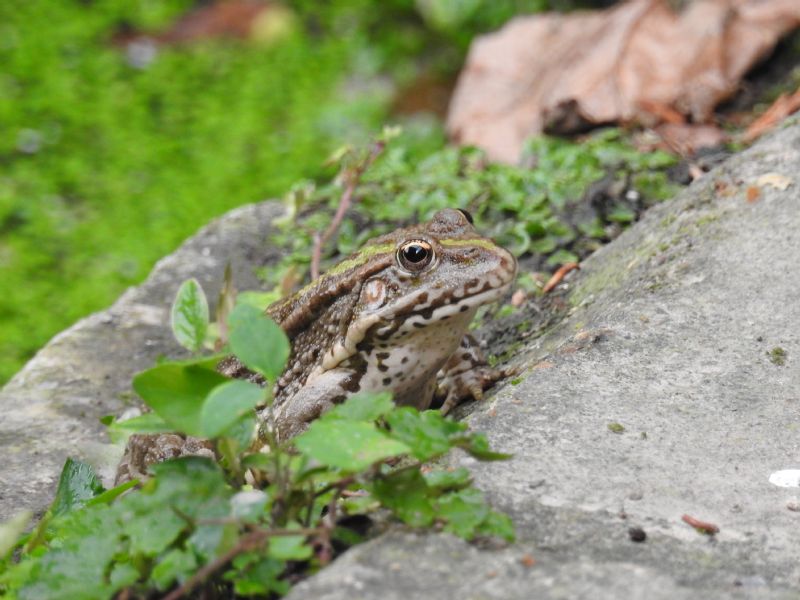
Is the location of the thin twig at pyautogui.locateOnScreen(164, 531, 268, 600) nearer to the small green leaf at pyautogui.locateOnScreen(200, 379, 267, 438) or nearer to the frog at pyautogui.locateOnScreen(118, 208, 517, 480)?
the small green leaf at pyautogui.locateOnScreen(200, 379, 267, 438)

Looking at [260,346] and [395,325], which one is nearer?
[260,346]

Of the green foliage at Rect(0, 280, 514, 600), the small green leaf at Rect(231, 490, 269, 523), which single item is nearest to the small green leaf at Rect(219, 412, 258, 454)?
the green foliage at Rect(0, 280, 514, 600)

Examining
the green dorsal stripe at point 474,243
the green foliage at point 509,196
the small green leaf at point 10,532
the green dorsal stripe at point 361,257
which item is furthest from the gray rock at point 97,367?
the green dorsal stripe at point 474,243

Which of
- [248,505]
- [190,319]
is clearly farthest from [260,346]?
[190,319]

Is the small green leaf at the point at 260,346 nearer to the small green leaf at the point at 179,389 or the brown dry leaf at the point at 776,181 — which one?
the small green leaf at the point at 179,389

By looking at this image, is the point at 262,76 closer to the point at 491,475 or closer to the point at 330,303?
the point at 330,303

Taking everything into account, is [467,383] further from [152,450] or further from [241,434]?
[241,434]

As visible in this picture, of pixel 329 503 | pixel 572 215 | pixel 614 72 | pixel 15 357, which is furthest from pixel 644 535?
pixel 15 357
